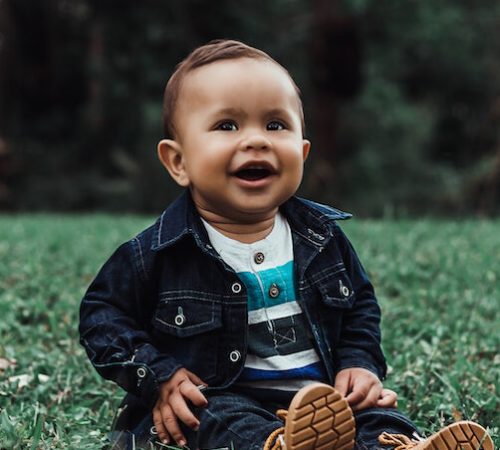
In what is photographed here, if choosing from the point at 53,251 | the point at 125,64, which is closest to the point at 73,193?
the point at 125,64

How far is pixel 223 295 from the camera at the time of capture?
227 cm

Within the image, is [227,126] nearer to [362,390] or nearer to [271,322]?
[271,322]

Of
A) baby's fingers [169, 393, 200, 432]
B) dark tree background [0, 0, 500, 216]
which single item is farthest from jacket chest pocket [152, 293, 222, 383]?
dark tree background [0, 0, 500, 216]

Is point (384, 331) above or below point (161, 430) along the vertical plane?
below

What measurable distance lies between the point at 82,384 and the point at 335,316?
1129 mm

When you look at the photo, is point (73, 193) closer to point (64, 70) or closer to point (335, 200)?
point (64, 70)

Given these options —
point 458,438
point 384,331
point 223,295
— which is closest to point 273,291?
point 223,295

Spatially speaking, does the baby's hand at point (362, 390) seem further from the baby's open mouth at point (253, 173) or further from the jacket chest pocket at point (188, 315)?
the baby's open mouth at point (253, 173)

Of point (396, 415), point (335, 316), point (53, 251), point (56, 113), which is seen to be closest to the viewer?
point (396, 415)

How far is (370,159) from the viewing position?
55.7ft

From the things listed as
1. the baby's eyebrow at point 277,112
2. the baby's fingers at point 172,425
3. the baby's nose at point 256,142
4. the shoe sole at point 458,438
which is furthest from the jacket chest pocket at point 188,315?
the shoe sole at point 458,438

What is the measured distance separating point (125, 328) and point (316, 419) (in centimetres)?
64

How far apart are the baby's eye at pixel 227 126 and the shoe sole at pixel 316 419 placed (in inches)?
30.1

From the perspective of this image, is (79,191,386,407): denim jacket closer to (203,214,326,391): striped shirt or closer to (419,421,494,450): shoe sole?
(203,214,326,391): striped shirt
